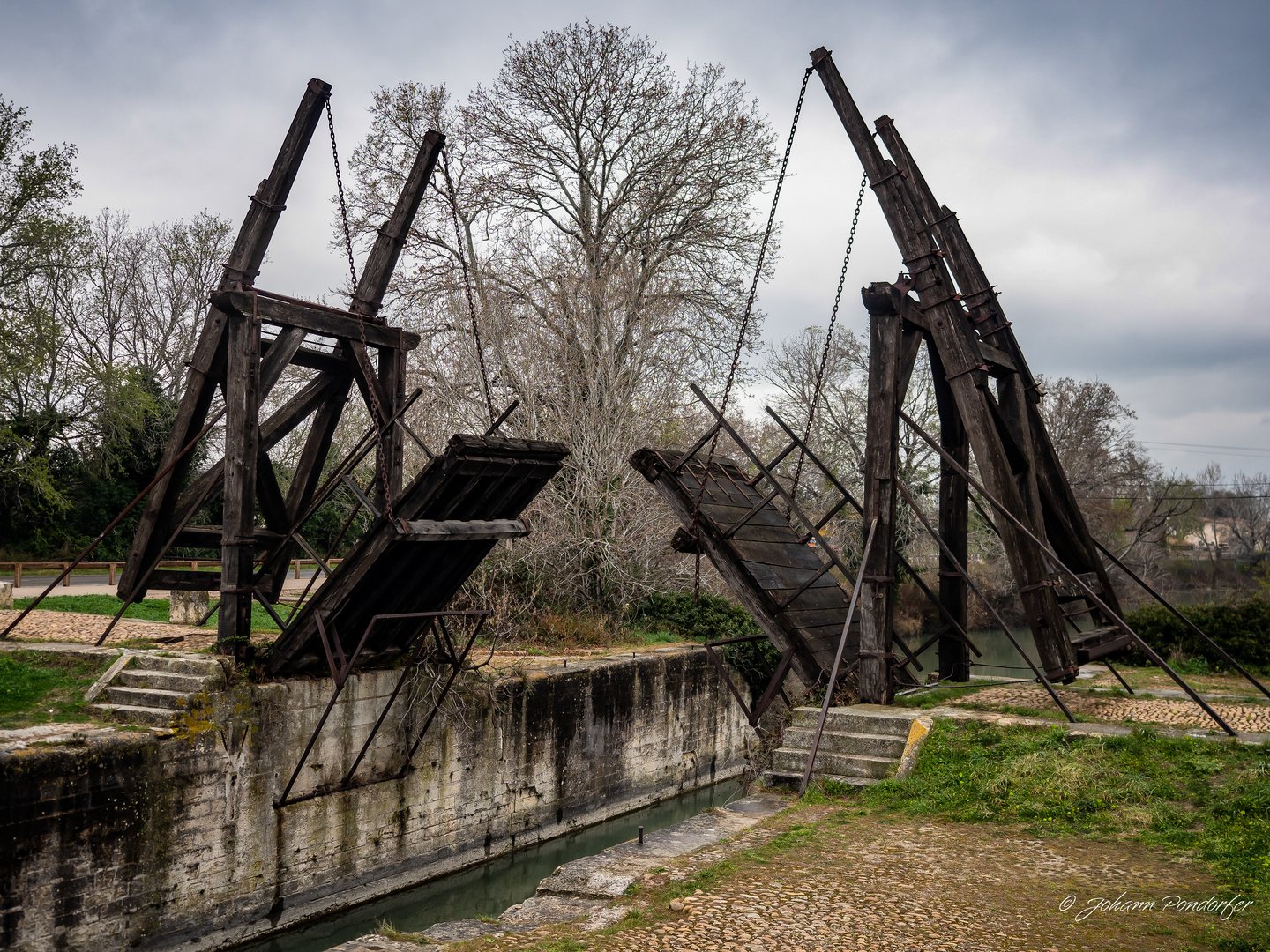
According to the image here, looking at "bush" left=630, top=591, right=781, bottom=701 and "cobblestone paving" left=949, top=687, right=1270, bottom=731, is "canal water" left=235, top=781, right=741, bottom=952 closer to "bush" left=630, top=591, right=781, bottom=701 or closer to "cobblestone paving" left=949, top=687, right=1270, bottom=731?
"bush" left=630, top=591, right=781, bottom=701

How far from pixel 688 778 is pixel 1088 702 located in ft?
27.5

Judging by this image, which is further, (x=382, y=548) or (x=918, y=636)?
(x=918, y=636)

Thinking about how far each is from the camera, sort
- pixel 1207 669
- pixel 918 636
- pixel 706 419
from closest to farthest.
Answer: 1. pixel 1207 669
2. pixel 706 419
3. pixel 918 636

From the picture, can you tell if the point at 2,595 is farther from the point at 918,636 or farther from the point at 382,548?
the point at 918,636

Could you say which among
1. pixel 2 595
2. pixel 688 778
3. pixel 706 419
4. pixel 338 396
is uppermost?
pixel 706 419

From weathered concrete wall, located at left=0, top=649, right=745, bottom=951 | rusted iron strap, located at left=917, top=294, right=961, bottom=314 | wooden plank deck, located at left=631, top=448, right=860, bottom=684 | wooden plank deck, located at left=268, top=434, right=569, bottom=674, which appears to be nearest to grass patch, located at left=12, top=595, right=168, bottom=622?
weathered concrete wall, located at left=0, top=649, right=745, bottom=951

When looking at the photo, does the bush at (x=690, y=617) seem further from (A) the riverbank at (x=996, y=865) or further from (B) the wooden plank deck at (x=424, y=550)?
(A) the riverbank at (x=996, y=865)

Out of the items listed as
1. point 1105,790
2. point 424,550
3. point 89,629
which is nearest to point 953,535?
point 1105,790

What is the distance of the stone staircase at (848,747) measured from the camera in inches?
282

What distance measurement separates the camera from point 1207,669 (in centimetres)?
1179

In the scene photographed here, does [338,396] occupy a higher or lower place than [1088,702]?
higher

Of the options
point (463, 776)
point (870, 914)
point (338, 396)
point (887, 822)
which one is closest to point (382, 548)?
point (338, 396)

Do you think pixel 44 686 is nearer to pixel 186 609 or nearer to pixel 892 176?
pixel 186 609

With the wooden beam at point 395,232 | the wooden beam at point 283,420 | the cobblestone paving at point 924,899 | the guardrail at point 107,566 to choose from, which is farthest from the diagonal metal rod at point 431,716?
A: the guardrail at point 107,566
